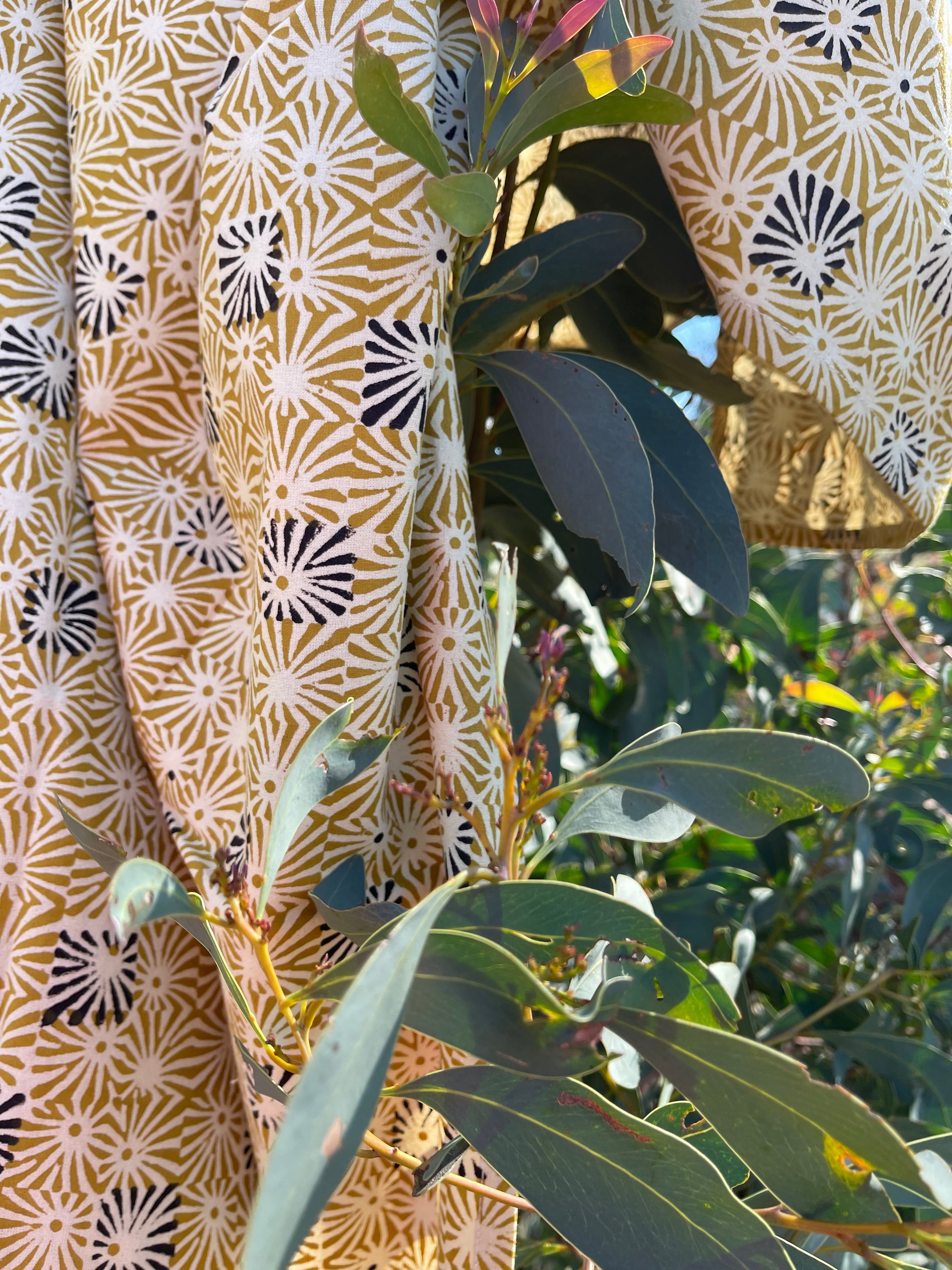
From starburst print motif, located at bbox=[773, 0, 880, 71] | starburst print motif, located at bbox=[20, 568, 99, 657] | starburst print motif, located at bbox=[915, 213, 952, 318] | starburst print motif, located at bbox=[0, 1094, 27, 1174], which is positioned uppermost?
starburst print motif, located at bbox=[773, 0, 880, 71]

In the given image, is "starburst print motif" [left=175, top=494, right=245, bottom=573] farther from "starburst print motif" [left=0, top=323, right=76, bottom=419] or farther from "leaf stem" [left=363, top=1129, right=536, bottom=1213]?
"leaf stem" [left=363, top=1129, right=536, bottom=1213]

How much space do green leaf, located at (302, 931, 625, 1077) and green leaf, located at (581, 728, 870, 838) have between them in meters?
0.07

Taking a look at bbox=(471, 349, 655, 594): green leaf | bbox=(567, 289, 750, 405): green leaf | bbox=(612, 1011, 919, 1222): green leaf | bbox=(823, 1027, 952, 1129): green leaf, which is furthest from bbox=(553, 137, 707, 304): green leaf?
bbox=(823, 1027, 952, 1129): green leaf

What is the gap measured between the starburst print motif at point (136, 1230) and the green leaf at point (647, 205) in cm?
44

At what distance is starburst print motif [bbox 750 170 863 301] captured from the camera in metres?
0.34

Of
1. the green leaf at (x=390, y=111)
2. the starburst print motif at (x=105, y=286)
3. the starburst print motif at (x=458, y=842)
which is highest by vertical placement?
the green leaf at (x=390, y=111)

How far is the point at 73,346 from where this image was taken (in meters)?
0.38

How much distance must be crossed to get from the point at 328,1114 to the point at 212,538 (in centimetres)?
26

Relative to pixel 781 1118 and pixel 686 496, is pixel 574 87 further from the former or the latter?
pixel 781 1118

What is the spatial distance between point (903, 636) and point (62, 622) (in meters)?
0.92

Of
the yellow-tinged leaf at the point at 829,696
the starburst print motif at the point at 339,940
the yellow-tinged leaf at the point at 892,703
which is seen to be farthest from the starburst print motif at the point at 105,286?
the yellow-tinged leaf at the point at 892,703

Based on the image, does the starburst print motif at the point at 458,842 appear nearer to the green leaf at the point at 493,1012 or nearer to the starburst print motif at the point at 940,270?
the green leaf at the point at 493,1012

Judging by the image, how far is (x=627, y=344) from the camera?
0.49 meters

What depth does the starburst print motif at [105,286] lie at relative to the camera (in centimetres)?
36
